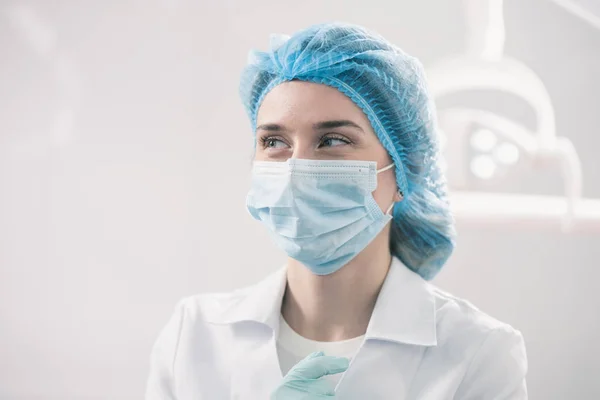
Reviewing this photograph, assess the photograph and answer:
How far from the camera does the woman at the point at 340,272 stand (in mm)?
1344

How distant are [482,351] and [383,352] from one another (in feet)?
0.66

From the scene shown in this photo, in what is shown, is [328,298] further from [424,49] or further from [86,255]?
[86,255]

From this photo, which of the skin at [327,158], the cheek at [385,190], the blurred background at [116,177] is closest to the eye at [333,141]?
the skin at [327,158]

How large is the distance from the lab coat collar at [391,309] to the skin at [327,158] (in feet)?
0.13

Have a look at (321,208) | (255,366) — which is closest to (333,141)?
(321,208)

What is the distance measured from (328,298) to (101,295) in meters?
1.23

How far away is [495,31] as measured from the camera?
2.14 meters

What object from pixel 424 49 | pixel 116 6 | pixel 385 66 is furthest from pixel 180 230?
pixel 385 66

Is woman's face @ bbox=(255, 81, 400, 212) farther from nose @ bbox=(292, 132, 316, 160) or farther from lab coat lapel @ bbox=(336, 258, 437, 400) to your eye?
lab coat lapel @ bbox=(336, 258, 437, 400)

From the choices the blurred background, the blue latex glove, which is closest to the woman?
the blue latex glove

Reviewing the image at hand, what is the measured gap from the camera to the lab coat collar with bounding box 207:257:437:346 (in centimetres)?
137

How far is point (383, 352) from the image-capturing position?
1.36 meters

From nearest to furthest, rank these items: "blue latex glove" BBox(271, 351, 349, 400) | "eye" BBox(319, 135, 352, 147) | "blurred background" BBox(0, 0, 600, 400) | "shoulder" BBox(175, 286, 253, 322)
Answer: "blue latex glove" BBox(271, 351, 349, 400), "eye" BBox(319, 135, 352, 147), "shoulder" BBox(175, 286, 253, 322), "blurred background" BBox(0, 0, 600, 400)

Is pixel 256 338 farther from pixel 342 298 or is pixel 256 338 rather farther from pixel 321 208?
pixel 321 208
